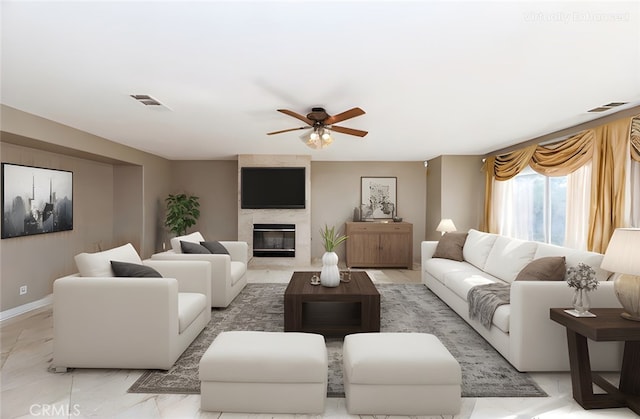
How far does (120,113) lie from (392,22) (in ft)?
10.2

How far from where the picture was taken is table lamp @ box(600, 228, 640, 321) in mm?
2197

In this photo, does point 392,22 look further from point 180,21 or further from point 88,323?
point 88,323

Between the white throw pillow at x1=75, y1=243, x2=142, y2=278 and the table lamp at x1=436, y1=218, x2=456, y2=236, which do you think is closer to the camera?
the white throw pillow at x1=75, y1=243, x2=142, y2=278

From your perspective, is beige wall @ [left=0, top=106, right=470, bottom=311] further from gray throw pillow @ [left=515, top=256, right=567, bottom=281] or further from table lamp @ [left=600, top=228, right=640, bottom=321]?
table lamp @ [left=600, top=228, right=640, bottom=321]

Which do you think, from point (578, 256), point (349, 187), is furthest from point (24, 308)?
point (578, 256)

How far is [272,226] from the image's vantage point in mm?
7055

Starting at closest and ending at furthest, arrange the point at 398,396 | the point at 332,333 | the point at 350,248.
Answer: the point at 398,396
the point at 332,333
the point at 350,248

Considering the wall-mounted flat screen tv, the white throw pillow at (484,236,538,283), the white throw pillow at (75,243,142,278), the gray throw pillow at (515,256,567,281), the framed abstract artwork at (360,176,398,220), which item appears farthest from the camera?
the framed abstract artwork at (360,176,398,220)

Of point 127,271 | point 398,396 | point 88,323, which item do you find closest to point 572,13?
point 398,396

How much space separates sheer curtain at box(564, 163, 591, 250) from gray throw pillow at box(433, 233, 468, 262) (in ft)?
4.20

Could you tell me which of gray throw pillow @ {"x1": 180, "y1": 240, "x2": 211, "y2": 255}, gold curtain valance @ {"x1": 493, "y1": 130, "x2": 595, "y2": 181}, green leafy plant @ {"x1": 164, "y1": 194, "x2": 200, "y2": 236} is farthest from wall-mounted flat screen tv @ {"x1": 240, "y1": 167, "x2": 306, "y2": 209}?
gold curtain valance @ {"x1": 493, "y1": 130, "x2": 595, "y2": 181}

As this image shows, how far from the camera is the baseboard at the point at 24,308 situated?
3.92 meters

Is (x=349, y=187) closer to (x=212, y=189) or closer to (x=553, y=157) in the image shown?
(x=212, y=189)

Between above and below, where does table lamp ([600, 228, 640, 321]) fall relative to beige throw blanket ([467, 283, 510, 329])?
above
